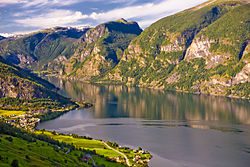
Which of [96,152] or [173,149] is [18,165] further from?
[173,149]

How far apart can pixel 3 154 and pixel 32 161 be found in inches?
251

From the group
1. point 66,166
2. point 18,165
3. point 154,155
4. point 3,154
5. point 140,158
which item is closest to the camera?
point 18,165

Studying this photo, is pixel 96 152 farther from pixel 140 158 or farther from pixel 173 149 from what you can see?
pixel 173 149

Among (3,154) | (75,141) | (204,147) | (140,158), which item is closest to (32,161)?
(3,154)

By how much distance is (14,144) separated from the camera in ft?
363

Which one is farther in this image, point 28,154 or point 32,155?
point 32,155

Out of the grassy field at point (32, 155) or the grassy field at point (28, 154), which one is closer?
the grassy field at point (28, 154)

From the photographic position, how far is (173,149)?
192125mm

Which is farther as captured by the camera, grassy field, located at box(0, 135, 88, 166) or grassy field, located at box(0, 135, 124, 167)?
grassy field, located at box(0, 135, 124, 167)

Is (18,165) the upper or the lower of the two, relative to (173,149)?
upper

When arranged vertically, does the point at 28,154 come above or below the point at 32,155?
above

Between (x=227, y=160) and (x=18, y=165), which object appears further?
(x=227, y=160)

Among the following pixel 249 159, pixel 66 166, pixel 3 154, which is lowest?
pixel 249 159

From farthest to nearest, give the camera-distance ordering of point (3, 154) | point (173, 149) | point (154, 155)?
1. point (173, 149)
2. point (154, 155)
3. point (3, 154)
